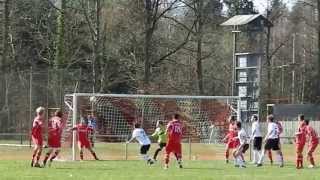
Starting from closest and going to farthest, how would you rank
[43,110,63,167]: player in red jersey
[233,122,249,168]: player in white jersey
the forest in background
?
[43,110,63,167]: player in red jersey < [233,122,249,168]: player in white jersey < the forest in background

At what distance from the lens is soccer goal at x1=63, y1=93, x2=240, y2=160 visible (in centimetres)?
3850

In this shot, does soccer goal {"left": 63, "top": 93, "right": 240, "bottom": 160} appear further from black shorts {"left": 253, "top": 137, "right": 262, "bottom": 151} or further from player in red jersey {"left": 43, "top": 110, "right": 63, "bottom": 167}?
player in red jersey {"left": 43, "top": 110, "right": 63, "bottom": 167}

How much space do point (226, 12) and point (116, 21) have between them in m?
19.1

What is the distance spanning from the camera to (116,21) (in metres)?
61.8

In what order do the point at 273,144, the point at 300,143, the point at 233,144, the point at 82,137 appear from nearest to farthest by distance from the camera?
the point at 300,143, the point at 273,144, the point at 233,144, the point at 82,137

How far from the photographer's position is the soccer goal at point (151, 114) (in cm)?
3850

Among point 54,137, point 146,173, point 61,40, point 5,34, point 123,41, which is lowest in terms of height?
point 146,173

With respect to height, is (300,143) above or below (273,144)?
above

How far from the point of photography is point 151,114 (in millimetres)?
41062

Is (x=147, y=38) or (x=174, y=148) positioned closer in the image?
(x=174, y=148)

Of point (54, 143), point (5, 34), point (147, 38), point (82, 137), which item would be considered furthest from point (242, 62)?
point (5, 34)

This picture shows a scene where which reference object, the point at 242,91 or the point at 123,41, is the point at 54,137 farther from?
the point at 123,41

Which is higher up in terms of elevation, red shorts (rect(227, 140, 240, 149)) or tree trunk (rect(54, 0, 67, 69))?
tree trunk (rect(54, 0, 67, 69))

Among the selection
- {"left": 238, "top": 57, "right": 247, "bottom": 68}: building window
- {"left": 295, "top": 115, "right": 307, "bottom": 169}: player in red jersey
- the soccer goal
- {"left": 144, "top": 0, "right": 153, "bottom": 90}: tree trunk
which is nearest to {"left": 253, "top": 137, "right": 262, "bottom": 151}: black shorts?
{"left": 295, "top": 115, "right": 307, "bottom": 169}: player in red jersey
